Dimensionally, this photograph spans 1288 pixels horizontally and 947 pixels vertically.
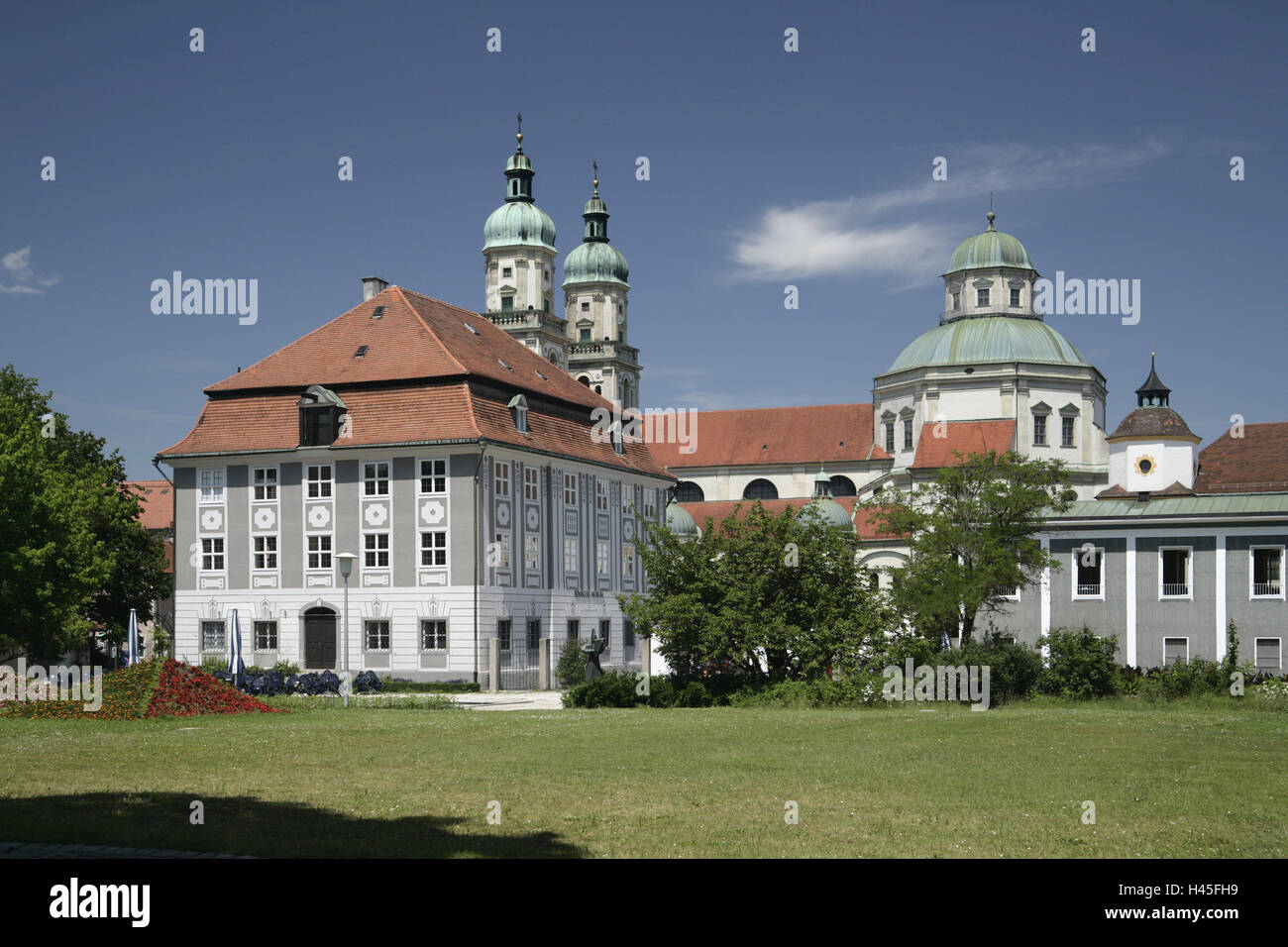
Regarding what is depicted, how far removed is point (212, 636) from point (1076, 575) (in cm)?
3115

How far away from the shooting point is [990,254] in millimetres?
98688

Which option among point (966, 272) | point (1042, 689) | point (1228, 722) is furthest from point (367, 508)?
point (966, 272)

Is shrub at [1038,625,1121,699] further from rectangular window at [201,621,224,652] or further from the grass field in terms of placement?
rectangular window at [201,621,224,652]

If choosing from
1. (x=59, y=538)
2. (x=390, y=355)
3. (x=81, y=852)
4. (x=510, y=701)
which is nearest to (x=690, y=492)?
(x=390, y=355)

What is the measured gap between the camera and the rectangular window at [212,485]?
166 feet

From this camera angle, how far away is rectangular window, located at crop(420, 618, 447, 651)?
155 ft

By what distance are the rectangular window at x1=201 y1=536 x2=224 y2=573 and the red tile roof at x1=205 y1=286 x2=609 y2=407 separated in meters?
5.67

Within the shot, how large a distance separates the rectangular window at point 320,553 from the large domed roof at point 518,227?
62742 mm

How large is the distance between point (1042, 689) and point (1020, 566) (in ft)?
54.7

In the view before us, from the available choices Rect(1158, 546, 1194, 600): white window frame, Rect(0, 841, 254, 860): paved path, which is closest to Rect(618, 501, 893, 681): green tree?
Rect(1158, 546, 1194, 600): white window frame

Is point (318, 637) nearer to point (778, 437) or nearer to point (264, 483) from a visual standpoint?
point (264, 483)

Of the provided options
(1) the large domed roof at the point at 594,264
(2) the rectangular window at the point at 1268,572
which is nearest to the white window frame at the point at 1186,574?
(2) the rectangular window at the point at 1268,572

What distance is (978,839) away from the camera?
36.1 ft

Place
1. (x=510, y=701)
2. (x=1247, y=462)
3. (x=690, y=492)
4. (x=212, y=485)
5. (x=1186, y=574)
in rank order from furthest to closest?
(x=690, y=492)
(x=1247, y=462)
(x=212, y=485)
(x=1186, y=574)
(x=510, y=701)
